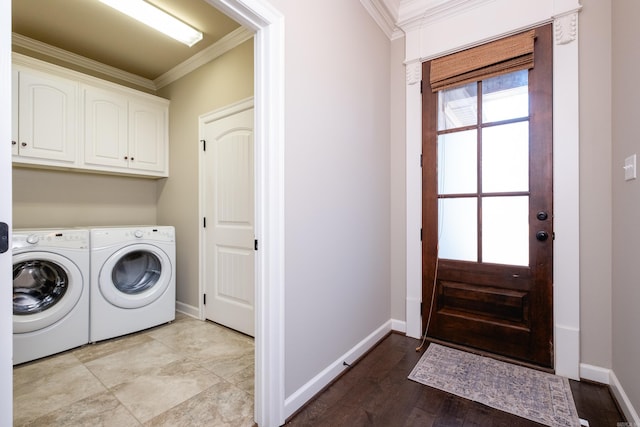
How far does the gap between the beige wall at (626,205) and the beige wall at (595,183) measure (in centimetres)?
6

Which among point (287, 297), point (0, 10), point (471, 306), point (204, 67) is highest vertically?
point (204, 67)

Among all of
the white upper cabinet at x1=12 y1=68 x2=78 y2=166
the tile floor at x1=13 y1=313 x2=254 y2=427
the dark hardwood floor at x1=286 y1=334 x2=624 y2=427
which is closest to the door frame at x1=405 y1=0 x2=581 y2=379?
the dark hardwood floor at x1=286 y1=334 x2=624 y2=427

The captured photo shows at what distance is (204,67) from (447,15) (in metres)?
2.26

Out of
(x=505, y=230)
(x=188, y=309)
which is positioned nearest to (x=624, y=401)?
(x=505, y=230)

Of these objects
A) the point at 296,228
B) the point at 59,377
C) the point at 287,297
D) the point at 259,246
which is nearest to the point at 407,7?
the point at 296,228

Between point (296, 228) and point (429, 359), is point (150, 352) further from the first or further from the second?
point (429, 359)

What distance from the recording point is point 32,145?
2332 millimetres

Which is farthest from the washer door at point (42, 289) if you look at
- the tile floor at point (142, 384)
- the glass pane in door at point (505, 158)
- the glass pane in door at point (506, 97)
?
the glass pane in door at point (506, 97)

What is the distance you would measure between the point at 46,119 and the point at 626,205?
13.4 feet

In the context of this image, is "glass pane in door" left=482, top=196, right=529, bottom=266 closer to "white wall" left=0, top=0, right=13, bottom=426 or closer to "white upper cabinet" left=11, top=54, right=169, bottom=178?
"white wall" left=0, top=0, right=13, bottom=426

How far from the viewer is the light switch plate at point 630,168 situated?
4.61 ft

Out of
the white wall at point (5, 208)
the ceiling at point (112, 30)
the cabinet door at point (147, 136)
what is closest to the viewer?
the white wall at point (5, 208)

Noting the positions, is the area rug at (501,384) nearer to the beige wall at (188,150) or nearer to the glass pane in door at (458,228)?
the glass pane in door at (458,228)

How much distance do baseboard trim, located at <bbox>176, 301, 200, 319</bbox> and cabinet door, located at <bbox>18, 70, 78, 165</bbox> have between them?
1717 millimetres
